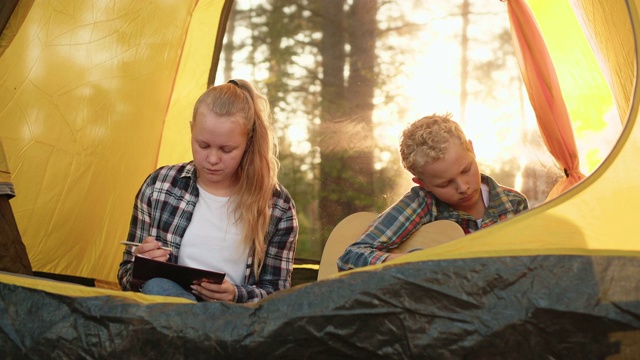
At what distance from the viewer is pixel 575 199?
4.26 ft

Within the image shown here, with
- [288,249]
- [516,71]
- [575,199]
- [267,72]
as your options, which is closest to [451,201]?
[288,249]

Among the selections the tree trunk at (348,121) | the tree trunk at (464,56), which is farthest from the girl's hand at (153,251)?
the tree trunk at (464,56)

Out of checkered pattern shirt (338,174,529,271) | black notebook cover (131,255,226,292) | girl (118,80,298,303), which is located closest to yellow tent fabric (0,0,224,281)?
girl (118,80,298,303)

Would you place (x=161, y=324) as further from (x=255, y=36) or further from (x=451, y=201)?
(x=255, y=36)

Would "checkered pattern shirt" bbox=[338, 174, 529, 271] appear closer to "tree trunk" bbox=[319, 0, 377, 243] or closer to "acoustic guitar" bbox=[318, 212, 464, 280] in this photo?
"acoustic guitar" bbox=[318, 212, 464, 280]

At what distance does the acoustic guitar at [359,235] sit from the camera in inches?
75.7

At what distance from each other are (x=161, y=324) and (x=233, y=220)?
0.67 meters

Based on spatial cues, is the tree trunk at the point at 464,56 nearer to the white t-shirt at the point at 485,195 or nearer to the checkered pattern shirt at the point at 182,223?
the white t-shirt at the point at 485,195

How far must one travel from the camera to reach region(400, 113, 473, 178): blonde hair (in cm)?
185

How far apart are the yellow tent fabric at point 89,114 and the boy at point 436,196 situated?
0.97 m

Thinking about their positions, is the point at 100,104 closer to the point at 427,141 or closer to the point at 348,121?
the point at 348,121

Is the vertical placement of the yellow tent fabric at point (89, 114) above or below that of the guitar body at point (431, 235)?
above

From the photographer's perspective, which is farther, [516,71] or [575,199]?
[516,71]

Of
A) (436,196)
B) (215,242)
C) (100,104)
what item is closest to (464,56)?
(436,196)
